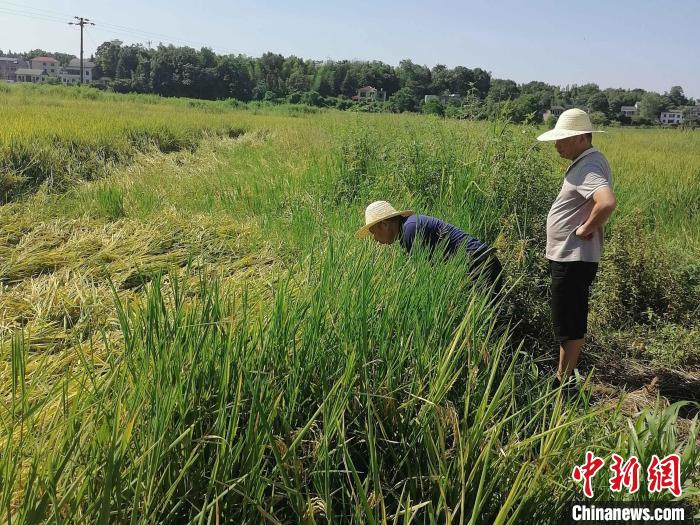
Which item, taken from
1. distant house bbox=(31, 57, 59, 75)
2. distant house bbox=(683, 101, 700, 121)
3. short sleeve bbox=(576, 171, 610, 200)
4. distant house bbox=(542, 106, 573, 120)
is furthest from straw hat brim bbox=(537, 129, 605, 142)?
distant house bbox=(31, 57, 59, 75)

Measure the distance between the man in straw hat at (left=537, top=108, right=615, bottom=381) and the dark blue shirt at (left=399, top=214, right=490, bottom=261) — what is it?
1.32 feet

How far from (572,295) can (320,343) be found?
5.44ft

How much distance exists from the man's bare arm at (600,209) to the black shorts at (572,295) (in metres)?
0.21

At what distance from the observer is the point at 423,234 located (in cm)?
266

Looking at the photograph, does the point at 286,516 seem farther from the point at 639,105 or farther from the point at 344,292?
the point at 639,105

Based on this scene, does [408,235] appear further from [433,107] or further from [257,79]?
[257,79]

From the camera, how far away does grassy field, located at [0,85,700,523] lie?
1.21m

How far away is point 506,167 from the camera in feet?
13.8

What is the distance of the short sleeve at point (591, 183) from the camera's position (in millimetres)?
2473

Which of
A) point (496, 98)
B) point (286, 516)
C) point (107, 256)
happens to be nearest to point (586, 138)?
point (286, 516)

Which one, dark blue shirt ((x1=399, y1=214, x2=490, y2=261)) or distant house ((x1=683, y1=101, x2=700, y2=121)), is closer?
dark blue shirt ((x1=399, y1=214, x2=490, y2=261))

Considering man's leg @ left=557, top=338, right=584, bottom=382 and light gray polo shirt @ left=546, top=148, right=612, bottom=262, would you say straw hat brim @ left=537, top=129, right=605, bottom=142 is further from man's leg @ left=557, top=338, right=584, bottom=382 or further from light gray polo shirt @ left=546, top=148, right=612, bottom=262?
man's leg @ left=557, top=338, right=584, bottom=382

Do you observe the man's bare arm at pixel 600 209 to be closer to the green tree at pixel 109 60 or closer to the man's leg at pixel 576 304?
the man's leg at pixel 576 304
